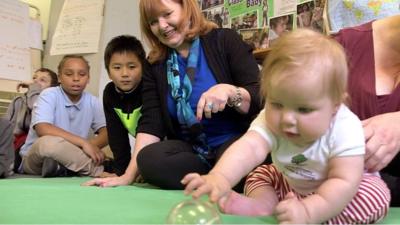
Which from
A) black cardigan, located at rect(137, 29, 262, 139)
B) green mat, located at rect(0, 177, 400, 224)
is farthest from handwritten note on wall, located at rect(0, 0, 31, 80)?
green mat, located at rect(0, 177, 400, 224)

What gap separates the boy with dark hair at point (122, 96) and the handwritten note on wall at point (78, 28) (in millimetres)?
638

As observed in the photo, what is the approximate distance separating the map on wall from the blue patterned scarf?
1.36 feet

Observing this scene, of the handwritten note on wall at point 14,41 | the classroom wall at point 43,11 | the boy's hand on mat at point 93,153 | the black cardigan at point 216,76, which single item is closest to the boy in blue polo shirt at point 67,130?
the boy's hand on mat at point 93,153

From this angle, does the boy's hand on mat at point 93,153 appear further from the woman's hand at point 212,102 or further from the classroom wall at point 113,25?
the woman's hand at point 212,102

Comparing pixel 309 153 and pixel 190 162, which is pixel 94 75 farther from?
pixel 309 153

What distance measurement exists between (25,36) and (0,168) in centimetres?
107

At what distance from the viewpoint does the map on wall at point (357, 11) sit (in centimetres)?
111

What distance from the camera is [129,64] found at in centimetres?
141

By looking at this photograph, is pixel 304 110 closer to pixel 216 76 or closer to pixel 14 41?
pixel 216 76

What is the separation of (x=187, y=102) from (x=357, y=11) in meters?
0.52

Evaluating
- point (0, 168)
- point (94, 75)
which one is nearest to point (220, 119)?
point (0, 168)

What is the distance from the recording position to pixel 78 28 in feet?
6.99

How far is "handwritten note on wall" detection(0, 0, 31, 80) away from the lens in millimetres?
2217

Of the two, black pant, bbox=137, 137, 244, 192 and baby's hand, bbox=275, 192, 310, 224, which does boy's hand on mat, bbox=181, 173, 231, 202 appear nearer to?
baby's hand, bbox=275, 192, 310, 224
